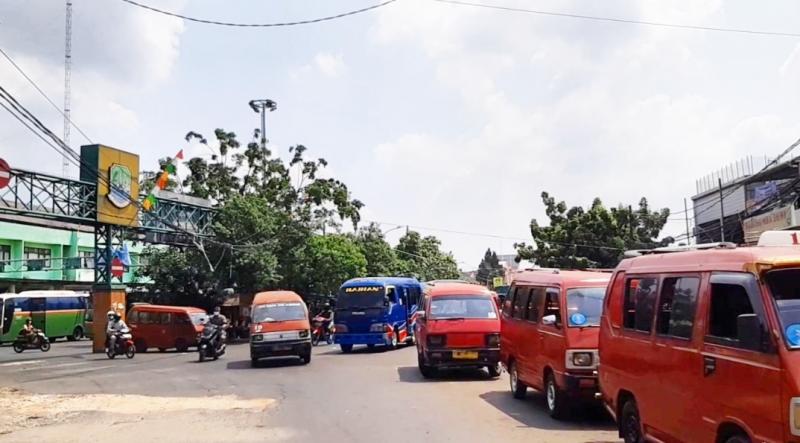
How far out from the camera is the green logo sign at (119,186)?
107ft

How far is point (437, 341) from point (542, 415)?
4.82 meters

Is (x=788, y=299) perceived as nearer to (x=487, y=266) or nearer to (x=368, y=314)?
(x=368, y=314)

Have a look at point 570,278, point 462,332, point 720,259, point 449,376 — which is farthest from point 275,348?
point 720,259

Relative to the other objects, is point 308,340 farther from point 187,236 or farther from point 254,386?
point 187,236

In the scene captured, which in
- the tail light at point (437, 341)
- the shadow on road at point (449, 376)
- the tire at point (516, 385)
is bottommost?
the shadow on road at point (449, 376)

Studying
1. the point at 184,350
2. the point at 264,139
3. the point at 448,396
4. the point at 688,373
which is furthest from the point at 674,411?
the point at 264,139

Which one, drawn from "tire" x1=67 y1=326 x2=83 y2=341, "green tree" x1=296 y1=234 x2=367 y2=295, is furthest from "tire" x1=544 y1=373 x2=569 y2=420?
"tire" x1=67 y1=326 x2=83 y2=341

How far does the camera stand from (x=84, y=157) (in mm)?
32344

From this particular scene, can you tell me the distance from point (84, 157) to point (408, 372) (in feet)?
67.0

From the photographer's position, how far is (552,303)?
1151 cm

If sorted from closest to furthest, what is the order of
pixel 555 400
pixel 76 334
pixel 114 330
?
pixel 555 400, pixel 114 330, pixel 76 334

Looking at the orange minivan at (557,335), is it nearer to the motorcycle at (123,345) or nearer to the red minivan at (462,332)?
the red minivan at (462,332)

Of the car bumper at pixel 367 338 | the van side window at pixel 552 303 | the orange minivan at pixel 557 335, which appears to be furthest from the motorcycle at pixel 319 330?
the van side window at pixel 552 303

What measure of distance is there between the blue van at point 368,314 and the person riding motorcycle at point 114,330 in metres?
8.35
